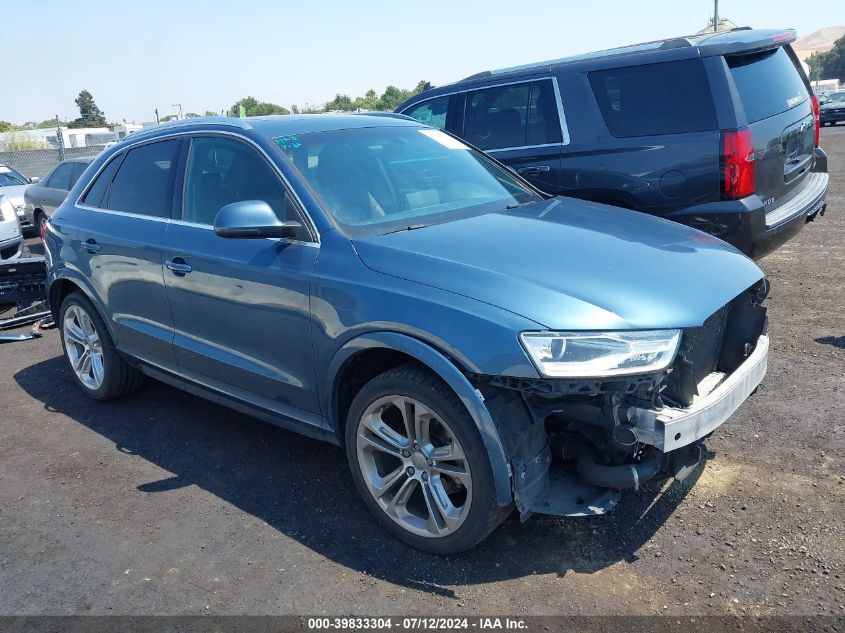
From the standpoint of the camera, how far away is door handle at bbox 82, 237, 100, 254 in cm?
472

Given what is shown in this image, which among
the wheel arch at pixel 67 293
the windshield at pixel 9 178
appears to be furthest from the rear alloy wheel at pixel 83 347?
the windshield at pixel 9 178

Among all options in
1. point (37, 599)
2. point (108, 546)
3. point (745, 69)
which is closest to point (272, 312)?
point (108, 546)

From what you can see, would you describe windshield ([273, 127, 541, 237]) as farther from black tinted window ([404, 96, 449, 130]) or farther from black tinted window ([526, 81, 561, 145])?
black tinted window ([404, 96, 449, 130])

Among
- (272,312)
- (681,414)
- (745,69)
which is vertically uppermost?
(745,69)

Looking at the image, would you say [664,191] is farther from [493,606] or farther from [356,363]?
[493,606]

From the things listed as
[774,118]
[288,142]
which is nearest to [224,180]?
[288,142]

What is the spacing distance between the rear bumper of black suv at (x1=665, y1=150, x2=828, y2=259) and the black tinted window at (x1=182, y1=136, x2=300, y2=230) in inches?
121

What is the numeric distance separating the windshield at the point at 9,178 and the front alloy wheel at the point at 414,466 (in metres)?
13.6

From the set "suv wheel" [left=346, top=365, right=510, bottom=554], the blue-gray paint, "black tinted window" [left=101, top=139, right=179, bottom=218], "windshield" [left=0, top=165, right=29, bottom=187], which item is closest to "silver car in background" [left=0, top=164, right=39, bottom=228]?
"windshield" [left=0, top=165, right=29, bottom=187]

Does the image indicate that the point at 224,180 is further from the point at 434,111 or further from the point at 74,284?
the point at 434,111

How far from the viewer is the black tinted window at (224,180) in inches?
145

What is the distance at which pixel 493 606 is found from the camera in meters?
2.78

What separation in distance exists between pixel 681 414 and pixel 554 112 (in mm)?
3858

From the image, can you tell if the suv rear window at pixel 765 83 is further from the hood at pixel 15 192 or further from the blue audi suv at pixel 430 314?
the hood at pixel 15 192
